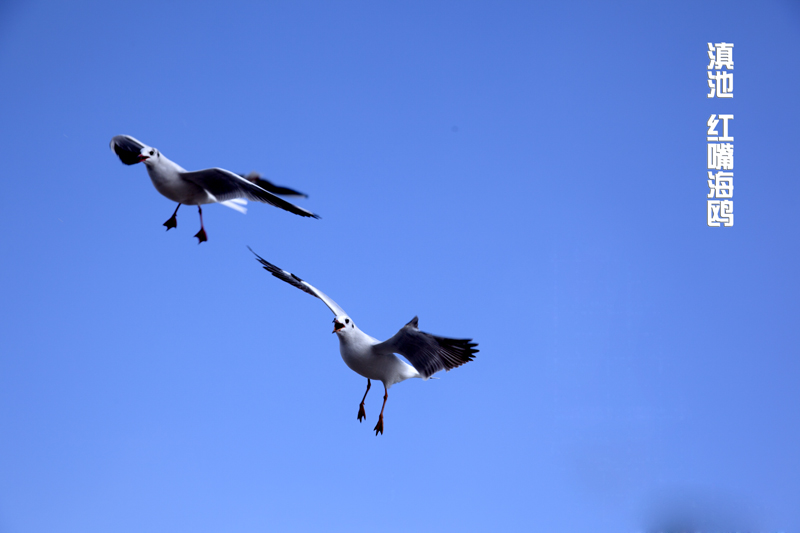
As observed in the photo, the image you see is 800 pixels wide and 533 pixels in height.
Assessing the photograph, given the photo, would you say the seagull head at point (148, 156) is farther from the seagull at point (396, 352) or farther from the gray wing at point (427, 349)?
the gray wing at point (427, 349)

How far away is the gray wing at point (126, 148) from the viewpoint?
3818 mm

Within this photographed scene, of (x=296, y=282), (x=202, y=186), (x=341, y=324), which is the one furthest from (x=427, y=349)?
(x=202, y=186)

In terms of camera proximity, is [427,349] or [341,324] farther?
[341,324]

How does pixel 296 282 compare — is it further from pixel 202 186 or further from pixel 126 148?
pixel 126 148

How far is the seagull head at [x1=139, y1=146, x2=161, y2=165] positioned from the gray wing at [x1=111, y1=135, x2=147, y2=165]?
1.36 feet

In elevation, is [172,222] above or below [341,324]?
above

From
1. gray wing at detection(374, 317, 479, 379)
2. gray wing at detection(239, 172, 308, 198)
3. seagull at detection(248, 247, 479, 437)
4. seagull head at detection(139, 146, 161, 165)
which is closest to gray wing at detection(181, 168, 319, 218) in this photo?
seagull head at detection(139, 146, 161, 165)

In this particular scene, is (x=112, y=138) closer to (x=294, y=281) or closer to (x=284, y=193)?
(x=284, y=193)

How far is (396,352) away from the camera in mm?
3244

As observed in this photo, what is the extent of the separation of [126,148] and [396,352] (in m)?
1.83

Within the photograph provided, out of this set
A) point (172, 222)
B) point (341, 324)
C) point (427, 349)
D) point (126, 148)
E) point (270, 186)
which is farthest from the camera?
point (270, 186)

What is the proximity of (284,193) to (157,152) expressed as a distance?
2.43 feet

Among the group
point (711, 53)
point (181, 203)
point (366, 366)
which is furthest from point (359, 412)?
point (711, 53)

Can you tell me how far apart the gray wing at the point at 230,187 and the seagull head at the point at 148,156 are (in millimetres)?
144
